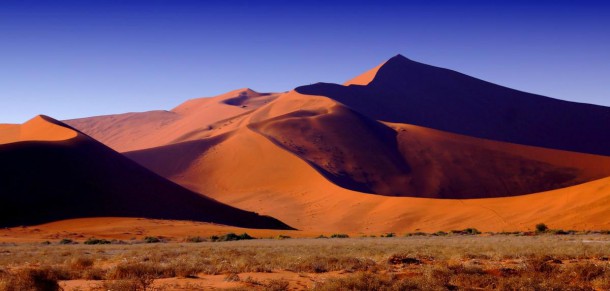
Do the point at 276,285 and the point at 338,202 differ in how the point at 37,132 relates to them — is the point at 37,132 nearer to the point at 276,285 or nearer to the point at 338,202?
the point at 338,202

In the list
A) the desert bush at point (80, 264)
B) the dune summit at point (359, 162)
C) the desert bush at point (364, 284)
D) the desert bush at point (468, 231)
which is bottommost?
the desert bush at point (468, 231)

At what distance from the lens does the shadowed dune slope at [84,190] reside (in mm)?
41156

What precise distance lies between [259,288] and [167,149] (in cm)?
6764

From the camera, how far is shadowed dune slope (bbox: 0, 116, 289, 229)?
135 feet

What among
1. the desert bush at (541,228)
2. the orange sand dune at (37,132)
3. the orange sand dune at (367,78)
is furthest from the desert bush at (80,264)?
the orange sand dune at (367,78)

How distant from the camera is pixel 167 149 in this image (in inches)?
3049

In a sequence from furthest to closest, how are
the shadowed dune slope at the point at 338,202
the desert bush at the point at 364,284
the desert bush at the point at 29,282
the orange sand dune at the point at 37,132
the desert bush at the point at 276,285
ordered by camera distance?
the orange sand dune at the point at 37,132 < the shadowed dune slope at the point at 338,202 < the desert bush at the point at 276,285 < the desert bush at the point at 364,284 < the desert bush at the point at 29,282

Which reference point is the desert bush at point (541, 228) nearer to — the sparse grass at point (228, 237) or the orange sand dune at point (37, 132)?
the sparse grass at point (228, 237)

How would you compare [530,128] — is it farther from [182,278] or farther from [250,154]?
[182,278]

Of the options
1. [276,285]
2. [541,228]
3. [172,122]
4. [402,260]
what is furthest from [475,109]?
[276,285]

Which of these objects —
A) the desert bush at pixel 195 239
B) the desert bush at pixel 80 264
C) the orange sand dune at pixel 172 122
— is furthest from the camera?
the orange sand dune at pixel 172 122

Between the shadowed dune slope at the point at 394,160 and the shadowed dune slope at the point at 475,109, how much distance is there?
2091 cm

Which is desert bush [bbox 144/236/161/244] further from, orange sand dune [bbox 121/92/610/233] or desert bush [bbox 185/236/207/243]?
orange sand dune [bbox 121/92/610/233]

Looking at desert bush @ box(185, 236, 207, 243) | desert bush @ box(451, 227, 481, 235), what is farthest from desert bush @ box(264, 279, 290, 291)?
desert bush @ box(451, 227, 481, 235)
